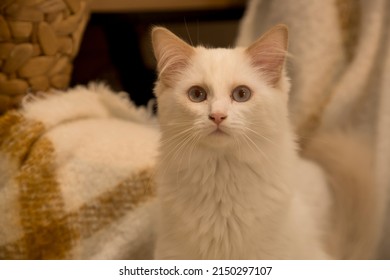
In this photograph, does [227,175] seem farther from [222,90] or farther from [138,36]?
[138,36]

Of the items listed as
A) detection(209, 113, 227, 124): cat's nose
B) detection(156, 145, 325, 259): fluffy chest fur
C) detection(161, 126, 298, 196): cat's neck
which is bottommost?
detection(156, 145, 325, 259): fluffy chest fur

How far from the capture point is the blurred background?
158 cm

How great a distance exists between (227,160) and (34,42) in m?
0.60

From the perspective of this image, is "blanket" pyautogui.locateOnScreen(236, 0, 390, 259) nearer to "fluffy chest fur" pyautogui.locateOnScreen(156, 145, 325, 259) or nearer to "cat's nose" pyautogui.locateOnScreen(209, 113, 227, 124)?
"fluffy chest fur" pyautogui.locateOnScreen(156, 145, 325, 259)

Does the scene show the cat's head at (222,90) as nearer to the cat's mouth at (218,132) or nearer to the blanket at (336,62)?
the cat's mouth at (218,132)

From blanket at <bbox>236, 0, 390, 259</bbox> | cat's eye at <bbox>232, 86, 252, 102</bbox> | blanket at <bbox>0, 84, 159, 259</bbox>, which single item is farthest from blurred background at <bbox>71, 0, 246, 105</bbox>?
cat's eye at <bbox>232, 86, 252, 102</bbox>

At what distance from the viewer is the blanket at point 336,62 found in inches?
53.2

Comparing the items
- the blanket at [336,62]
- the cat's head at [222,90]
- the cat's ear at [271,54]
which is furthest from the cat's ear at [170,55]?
the blanket at [336,62]

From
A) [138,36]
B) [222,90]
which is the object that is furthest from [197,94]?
[138,36]

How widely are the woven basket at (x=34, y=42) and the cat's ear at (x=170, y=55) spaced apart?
15.5 inches

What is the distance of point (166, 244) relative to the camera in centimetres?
97

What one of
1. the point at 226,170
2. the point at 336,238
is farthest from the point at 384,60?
the point at 226,170

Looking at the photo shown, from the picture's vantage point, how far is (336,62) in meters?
1.42
